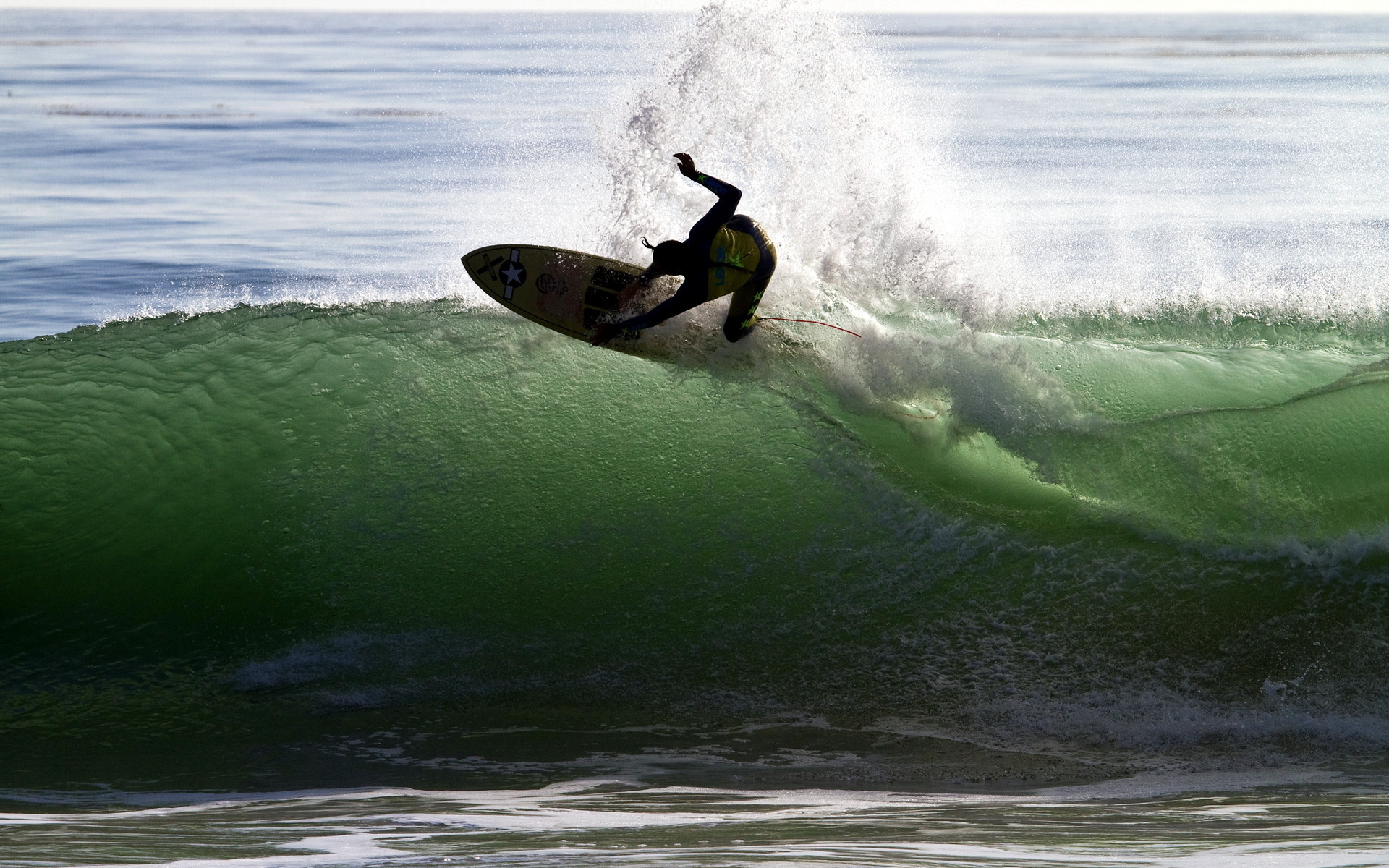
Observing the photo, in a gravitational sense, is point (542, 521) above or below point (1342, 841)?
above

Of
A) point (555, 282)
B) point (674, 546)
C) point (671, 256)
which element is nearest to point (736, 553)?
point (674, 546)

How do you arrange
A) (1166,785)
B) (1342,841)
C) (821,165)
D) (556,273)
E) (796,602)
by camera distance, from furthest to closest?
1. (821,165)
2. (556,273)
3. (796,602)
4. (1166,785)
5. (1342,841)

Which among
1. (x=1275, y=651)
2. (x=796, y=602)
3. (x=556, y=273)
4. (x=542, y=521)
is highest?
(x=556, y=273)

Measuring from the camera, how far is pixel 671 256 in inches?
218

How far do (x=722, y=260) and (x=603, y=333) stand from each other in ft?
2.70

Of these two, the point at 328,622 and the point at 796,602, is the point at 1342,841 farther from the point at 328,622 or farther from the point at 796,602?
the point at 328,622

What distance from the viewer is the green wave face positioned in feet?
16.1

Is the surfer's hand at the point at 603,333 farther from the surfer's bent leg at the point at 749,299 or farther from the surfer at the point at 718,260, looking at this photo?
the surfer's bent leg at the point at 749,299

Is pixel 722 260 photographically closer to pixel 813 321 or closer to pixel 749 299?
pixel 749 299

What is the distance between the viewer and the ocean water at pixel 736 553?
420cm

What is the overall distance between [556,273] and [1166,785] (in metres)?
3.74

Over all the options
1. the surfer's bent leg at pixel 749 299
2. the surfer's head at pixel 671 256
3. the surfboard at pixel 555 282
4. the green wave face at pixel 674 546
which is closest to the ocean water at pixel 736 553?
the green wave face at pixel 674 546

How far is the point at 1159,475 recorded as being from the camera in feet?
18.8

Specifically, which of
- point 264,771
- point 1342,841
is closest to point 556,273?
point 264,771
